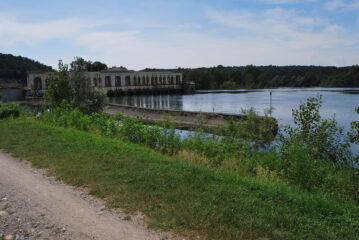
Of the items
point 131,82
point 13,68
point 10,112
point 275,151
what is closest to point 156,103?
point 131,82

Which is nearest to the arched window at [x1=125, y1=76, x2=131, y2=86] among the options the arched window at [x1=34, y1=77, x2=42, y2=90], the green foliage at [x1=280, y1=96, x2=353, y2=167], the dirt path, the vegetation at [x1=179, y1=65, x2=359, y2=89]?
the arched window at [x1=34, y1=77, x2=42, y2=90]

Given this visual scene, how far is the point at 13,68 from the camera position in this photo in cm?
11625

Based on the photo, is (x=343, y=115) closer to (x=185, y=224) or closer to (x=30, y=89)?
(x=185, y=224)

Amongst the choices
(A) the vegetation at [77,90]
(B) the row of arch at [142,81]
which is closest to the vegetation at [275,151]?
(A) the vegetation at [77,90]

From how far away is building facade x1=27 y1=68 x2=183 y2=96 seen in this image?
9519cm

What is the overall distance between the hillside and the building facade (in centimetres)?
1980

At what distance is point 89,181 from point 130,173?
2.83 ft

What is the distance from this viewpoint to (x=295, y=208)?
5141 millimetres

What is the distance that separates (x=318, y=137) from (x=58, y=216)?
383 inches

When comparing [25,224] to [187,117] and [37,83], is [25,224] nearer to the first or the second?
[187,117]

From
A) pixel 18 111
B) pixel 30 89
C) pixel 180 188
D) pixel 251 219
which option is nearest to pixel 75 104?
pixel 18 111

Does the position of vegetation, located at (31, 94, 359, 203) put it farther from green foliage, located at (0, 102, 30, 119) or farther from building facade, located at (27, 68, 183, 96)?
building facade, located at (27, 68, 183, 96)

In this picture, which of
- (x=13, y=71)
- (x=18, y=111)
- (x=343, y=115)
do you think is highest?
(x=13, y=71)

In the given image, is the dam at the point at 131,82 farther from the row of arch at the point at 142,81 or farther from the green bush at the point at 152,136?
the green bush at the point at 152,136
